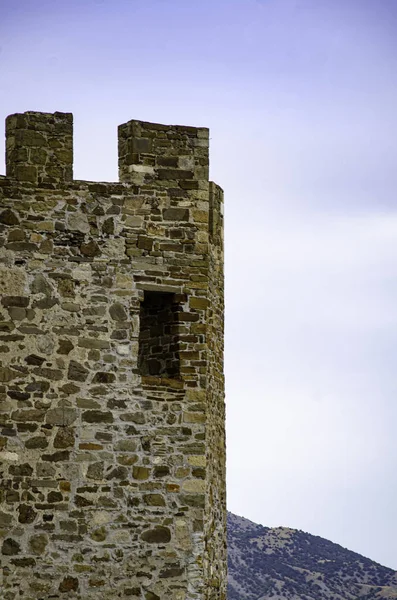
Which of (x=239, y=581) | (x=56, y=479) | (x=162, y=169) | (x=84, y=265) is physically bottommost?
(x=239, y=581)

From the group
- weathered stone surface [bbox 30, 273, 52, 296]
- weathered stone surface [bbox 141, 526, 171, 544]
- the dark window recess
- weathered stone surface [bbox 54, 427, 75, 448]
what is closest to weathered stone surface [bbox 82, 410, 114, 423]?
weathered stone surface [bbox 54, 427, 75, 448]

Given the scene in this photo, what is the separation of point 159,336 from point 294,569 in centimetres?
2474

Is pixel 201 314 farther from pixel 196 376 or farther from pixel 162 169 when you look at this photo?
pixel 162 169

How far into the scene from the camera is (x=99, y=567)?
15.0 metres

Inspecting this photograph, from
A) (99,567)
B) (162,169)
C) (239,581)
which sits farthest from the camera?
(239,581)

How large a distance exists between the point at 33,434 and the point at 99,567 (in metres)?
1.55

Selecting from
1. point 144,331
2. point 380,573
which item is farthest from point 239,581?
point 144,331

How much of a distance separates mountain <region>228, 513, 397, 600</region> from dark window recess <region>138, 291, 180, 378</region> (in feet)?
73.2

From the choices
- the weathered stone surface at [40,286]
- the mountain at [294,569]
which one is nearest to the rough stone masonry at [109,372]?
the weathered stone surface at [40,286]

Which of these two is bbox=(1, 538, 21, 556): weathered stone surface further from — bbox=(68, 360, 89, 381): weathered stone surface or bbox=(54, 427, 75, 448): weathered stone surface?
bbox=(68, 360, 89, 381): weathered stone surface

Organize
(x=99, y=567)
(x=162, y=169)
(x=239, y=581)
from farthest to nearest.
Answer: (x=239, y=581), (x=162, y=169), (x=99, y=567)

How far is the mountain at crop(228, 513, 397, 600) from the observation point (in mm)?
38375

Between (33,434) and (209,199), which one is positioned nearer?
(33,434)

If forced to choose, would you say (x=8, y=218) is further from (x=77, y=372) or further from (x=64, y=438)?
(x=64, y=438)
